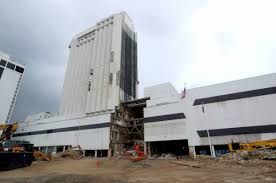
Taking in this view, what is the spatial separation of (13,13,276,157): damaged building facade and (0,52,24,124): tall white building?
855 centimetres

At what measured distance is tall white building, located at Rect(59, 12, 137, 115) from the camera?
158 ft

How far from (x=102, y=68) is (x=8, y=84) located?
39.2 meters

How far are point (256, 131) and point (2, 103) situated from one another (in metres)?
75.4

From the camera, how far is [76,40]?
66438 millimetres

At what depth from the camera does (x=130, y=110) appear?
5094cm

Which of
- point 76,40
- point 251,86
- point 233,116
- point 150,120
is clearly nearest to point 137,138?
point 150,120

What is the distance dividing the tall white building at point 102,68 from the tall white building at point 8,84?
19.2 metres

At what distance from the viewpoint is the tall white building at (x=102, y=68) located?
4825 cm

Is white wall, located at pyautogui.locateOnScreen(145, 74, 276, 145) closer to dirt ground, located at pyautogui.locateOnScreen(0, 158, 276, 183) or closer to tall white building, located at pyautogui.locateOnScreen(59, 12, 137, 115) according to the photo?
dirt ground, located at pyautogui.locateOnScreen(0, 158, 276, 183)

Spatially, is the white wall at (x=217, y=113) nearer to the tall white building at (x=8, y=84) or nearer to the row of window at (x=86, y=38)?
the row of window at (x=86, y=38)

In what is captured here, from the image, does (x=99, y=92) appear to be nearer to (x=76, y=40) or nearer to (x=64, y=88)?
(x=64, y=88)

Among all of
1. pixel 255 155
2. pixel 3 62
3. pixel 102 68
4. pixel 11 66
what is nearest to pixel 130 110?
pixel 102 68

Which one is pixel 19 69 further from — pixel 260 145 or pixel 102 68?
pixel 260 145

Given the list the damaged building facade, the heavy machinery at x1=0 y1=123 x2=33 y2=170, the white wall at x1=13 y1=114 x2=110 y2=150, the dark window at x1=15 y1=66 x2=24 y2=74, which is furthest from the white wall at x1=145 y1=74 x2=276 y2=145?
the dark window at x1=15 y1=66 x2=24 y2=74
